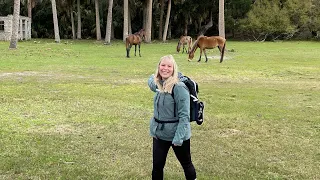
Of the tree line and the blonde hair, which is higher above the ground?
the tree line

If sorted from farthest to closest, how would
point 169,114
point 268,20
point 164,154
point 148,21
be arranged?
point 268,20 < point 148,21 < point 164,154 < point 169,114

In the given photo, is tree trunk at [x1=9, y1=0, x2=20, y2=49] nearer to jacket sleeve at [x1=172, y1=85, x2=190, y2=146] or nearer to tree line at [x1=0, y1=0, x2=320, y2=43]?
tree line at [x1=0, y1=0, x2=320, y2=43]

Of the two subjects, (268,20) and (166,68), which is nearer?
(166,68)

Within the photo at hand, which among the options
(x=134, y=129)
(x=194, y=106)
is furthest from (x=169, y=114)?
(x=134, y=129)

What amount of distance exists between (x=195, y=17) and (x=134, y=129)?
43.9 meters

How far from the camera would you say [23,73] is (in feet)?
51.9

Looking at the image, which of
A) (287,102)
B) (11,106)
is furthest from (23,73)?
(287,102)

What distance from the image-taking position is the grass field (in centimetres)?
587

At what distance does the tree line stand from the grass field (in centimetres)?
3219

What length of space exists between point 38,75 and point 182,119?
11.7m

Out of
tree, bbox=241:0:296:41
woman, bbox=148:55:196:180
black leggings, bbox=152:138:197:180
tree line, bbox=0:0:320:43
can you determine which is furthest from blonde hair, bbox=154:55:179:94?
tree, bbox=241:0:296:41

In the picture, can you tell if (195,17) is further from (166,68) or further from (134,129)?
(166,68)

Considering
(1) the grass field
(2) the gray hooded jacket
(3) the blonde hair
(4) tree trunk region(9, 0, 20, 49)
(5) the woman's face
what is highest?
(4) tree trunk region(9, 0, 20, 49)

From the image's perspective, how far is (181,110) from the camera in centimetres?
450
